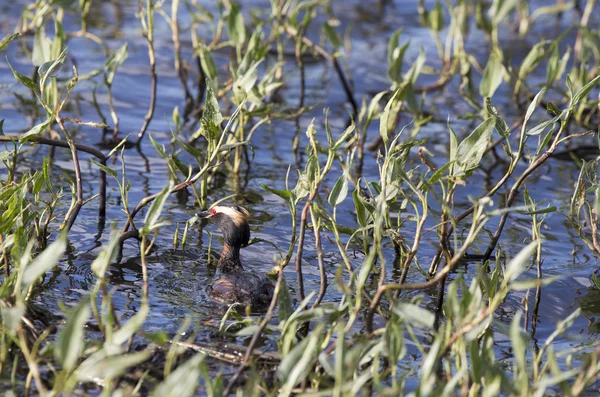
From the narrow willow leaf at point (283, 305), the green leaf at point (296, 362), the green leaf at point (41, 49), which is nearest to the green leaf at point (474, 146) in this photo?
the narrow willow leaf at point (283, 305)

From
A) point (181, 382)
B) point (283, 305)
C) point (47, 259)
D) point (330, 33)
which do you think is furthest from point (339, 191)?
point (330, 33)

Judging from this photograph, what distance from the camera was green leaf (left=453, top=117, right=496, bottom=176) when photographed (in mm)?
4719

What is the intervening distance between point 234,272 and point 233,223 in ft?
1.59

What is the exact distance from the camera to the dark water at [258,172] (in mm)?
5824

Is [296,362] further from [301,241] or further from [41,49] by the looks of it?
[41,49]

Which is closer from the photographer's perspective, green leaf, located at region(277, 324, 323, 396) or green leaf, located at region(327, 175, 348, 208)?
green leaf, located at region(277, 324, 323, 396)

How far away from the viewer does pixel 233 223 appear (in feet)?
20.7

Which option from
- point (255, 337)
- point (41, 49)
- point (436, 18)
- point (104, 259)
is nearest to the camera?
A: point (104, 259)

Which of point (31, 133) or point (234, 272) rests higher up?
point (31, 133)

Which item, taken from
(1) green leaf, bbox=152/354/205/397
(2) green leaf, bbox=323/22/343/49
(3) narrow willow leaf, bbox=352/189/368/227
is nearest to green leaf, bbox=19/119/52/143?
(3) narrow willow leaf, bbox=352/189/368/227

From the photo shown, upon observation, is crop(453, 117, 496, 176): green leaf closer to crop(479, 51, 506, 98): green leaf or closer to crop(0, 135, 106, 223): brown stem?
crop(0, 135, 106, 223): brown stem

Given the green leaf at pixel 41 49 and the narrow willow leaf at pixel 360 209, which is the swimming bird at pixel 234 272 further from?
the green leaf at pixel 41 49

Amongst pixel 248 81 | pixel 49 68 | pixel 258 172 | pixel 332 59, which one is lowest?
pixel 258 172

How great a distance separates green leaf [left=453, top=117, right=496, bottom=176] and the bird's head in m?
1.98
